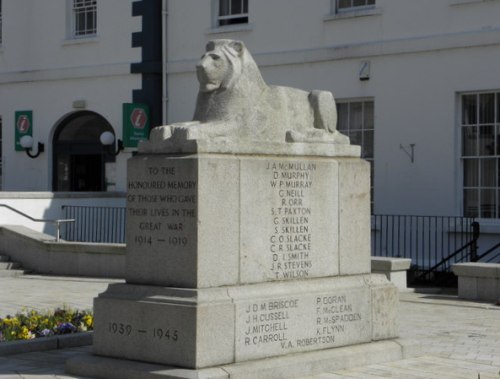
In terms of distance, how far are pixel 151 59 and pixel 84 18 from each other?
2574 millimetres

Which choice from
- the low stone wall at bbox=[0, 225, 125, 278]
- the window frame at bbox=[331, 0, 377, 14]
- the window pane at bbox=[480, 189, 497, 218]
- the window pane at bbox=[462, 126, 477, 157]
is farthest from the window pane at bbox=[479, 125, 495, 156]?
the low stone wall at bbox=[0, 225, 125, 278]

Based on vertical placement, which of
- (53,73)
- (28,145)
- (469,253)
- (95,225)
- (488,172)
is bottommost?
(469,253)

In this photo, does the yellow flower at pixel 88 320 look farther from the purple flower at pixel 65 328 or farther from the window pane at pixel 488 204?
the window pane at pixel 488 204

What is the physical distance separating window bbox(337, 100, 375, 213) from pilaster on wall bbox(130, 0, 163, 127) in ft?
15.5

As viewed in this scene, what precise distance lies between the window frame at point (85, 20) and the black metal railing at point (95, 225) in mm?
4387

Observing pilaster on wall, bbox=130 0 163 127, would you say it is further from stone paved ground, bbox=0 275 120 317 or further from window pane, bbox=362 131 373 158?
stone paved ground, bbox=0 275 120 317

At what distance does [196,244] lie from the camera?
31.2 feet

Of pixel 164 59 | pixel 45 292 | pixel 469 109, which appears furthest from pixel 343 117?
pixel 45 292

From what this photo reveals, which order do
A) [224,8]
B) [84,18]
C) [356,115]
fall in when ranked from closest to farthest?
[356,115] < [224,8] < [84,18]

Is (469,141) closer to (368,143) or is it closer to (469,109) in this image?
(469,109)

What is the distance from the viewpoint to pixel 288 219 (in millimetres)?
10359

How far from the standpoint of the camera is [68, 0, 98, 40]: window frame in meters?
26.4

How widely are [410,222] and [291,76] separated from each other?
3.97 m

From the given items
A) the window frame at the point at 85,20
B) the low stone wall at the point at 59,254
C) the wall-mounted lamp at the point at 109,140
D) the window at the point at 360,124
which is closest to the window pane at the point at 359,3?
the window at the point at 360,124
